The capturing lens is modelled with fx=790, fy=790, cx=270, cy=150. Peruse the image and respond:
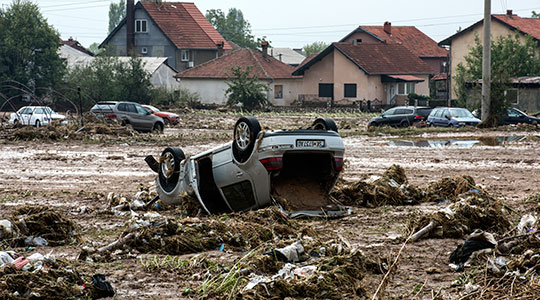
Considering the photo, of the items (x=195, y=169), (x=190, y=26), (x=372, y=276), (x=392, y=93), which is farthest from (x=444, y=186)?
(x=190, y=26)

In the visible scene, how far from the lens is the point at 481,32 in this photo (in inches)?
2849

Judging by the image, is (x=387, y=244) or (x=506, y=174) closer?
(x=387, y=244)

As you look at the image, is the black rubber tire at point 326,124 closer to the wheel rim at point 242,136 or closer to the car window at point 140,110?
the wheel rim at point 242,136

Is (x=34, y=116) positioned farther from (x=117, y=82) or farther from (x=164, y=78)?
(x=164, y=78)

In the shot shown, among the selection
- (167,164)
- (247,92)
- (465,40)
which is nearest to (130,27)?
(247,92)

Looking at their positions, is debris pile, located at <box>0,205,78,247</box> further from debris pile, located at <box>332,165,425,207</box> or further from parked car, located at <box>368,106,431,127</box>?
parked car, located at <box>368,106,431,127</box>

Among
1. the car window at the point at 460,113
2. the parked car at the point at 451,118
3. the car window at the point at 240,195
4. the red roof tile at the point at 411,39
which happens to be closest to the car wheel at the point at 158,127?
the parked car at the point at 451,118

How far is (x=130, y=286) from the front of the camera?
24.7 ft

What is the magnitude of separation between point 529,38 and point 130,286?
60.0m

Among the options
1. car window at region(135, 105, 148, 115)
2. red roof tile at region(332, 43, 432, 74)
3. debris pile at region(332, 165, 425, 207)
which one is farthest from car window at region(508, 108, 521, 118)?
debris pile at region(332, 165, 425, 207)

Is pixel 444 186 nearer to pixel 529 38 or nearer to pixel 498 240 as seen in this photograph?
pixel 498 240

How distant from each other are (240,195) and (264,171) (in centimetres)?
79

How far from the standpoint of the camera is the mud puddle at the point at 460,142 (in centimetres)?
2887

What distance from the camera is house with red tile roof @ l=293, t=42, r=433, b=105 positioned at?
71625 millimetres
